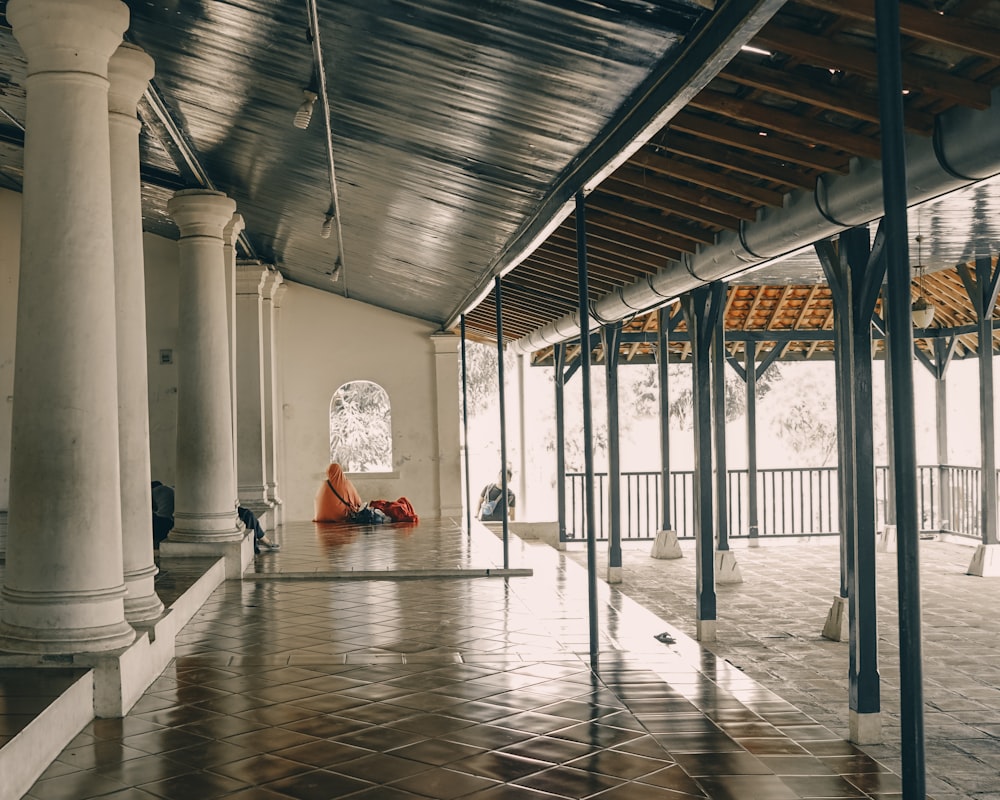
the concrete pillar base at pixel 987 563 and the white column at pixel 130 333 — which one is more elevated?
the white column at pixel 130 333

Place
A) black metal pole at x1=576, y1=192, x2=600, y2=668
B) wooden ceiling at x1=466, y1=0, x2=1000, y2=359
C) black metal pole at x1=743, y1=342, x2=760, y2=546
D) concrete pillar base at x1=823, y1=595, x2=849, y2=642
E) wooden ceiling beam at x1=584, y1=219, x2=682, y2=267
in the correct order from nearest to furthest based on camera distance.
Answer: wooden ceiling at x1=466, y1=0, x2=1000, y2=359
black metal pole at x1=576, y1=192, x2=600, y2=668
wooden ceiling beam at x1=584, y1=219, x2=682, y2=267
concrete pillar base at x1=823, y1=595, x2=849, y2=642
black metal pole at x1=743, y1=342, x2=760, y2=546

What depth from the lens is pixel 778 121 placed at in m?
5.61

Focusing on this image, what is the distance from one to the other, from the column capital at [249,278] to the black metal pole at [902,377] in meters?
11.2

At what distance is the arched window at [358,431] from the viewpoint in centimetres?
1816

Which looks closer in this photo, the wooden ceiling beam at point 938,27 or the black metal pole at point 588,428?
the wooden ceiling beam at point 938,27

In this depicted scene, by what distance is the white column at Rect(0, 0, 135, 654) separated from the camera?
16.2ft

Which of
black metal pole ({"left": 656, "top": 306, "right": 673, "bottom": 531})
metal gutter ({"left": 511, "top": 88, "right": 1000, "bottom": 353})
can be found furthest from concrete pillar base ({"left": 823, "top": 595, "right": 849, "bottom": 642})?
black metal pole ({"left": 656, "top": 306, "right": 673, "bottom": 531})

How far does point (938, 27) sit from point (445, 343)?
14.0m

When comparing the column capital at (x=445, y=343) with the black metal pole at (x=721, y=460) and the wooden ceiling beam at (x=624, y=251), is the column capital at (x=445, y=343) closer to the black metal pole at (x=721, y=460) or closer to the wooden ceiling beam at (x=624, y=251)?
the black metal pole at (x=721, y=460)

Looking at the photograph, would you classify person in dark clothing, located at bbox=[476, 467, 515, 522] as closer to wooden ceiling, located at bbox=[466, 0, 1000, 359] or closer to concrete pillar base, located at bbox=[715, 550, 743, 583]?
concrete pillar base, located at bbox=[715, 550, 743, 583]

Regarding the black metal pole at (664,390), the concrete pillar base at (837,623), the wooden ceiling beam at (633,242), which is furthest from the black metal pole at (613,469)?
the wooden ceiling beam at (633,242)

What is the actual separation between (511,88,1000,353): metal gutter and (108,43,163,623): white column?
4.13m

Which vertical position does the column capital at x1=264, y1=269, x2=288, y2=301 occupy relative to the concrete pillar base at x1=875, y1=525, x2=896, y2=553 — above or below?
above

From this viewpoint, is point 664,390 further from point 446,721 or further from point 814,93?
point 446,721
